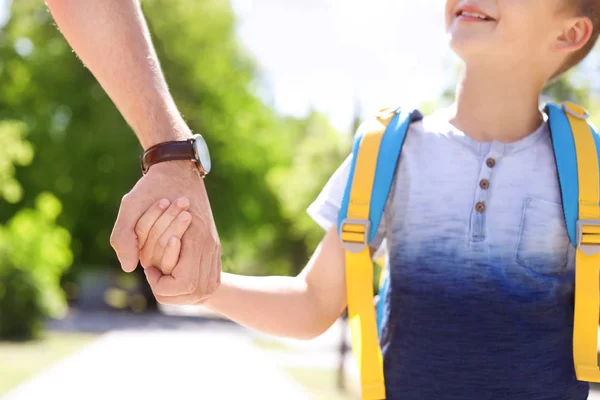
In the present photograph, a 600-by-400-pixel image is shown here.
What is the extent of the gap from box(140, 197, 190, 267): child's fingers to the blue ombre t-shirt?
25.2 inches

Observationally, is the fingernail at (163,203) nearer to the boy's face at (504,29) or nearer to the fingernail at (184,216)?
the fingernail at (184,216)

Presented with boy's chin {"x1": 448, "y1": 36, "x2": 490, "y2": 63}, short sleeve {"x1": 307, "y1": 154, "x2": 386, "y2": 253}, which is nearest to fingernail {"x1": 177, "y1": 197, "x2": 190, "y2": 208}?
short sleeve {"x1": 307, "y1": 154, "x2": 386, "y2": 253}

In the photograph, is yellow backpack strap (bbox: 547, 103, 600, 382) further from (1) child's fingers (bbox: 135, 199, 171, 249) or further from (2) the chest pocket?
(1) child's fingers (bbox: 135, 199, 171, 249)

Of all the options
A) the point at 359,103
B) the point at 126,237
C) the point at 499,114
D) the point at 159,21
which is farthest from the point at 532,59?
the point at 159,21

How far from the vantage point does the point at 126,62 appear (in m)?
1.89

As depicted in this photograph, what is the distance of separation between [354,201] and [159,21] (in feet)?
81.4

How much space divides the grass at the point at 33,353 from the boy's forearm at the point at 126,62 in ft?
29.1

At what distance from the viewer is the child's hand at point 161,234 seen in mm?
1612

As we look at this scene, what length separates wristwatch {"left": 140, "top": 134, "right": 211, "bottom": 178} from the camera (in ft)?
5.95

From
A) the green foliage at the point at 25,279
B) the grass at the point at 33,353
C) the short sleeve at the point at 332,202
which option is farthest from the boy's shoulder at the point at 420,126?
the green foliage at the point at 25,279

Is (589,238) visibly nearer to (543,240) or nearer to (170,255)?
(543,240)

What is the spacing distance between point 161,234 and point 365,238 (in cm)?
55

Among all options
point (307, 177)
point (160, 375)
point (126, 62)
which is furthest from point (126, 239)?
point (307, 177)

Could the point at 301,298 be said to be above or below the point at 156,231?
below
